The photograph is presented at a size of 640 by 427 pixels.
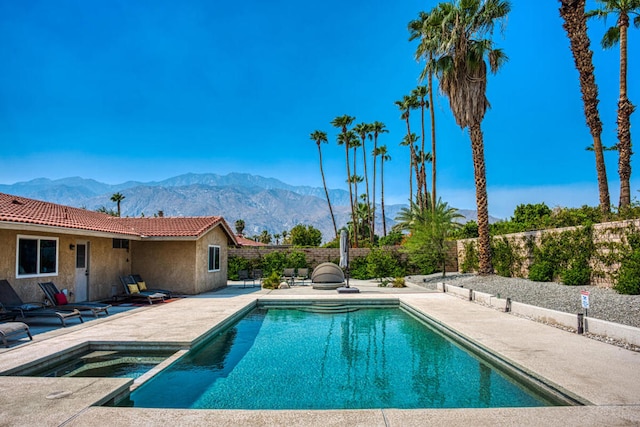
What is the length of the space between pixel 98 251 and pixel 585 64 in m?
19.9

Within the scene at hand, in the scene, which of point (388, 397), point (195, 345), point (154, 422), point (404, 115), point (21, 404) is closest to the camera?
point (154, 422)

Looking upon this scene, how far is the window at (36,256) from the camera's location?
10.6m

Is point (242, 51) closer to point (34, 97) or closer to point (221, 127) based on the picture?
point (34, 97)

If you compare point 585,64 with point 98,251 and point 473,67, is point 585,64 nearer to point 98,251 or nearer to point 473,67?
point 473,67

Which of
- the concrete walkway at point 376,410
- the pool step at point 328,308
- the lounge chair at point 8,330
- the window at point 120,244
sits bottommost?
the pool step at point 328,308

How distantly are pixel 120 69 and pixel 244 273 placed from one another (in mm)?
20799

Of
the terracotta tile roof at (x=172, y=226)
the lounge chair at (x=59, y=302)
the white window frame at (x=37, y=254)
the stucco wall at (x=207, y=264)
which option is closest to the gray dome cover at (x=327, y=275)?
the stucco wall at (x=207, y=264)

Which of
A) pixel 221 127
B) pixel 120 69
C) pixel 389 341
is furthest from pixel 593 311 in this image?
pixel 221 127

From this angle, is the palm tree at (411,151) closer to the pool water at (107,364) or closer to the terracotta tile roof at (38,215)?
the terracotta tile roof at (38,215)

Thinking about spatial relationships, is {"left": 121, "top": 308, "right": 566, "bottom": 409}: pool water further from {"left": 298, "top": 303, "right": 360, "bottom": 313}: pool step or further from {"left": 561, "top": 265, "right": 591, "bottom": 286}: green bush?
{"left": 561, "top": 265, "right": 591, "bottom": 286}: green bush

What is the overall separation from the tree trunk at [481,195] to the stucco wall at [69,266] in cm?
1648

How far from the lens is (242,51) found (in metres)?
30.5

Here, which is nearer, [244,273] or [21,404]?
[21,404]

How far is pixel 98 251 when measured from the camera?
14.3 metres
